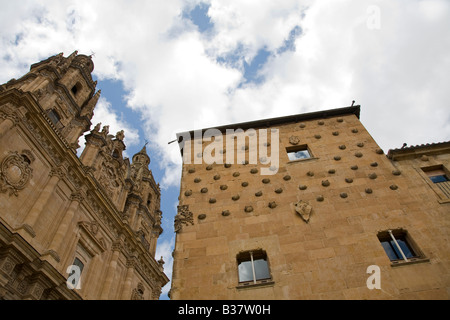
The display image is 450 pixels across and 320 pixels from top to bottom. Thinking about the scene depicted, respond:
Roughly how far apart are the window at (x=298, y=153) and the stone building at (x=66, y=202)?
530 inches

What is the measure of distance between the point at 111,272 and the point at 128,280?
2575 millimetres

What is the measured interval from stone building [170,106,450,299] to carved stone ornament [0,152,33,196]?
36.7 feet

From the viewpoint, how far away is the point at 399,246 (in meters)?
8.08

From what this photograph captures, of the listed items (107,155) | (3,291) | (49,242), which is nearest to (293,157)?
(3,291)

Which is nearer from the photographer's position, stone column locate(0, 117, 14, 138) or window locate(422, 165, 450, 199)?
window locate(422, 165, 450, 199)

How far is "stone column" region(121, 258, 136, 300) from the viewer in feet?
82.6

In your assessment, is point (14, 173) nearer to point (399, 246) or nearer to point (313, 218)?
point (313, 218)

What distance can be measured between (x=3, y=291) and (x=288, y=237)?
534 inches

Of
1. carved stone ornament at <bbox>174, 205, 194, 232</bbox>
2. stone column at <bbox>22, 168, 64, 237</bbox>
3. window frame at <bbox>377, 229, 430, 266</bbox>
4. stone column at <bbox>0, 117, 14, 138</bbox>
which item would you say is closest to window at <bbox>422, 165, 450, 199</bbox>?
window frame at <bbox>377, 229, 430, 266</bbox>

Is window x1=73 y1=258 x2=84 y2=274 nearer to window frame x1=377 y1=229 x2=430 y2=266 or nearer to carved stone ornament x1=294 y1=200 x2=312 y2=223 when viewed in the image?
carved stone ornament x1=294 y1=200 x2=312 y2=223

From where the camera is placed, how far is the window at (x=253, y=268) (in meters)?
7.89

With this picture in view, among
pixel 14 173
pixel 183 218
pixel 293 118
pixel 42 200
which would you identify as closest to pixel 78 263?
pixel 42 200

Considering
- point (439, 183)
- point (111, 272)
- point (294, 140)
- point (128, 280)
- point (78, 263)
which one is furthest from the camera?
point (128, 280)

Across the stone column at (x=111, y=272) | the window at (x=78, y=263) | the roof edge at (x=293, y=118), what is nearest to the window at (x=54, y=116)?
the window at (x=78, y=263)
